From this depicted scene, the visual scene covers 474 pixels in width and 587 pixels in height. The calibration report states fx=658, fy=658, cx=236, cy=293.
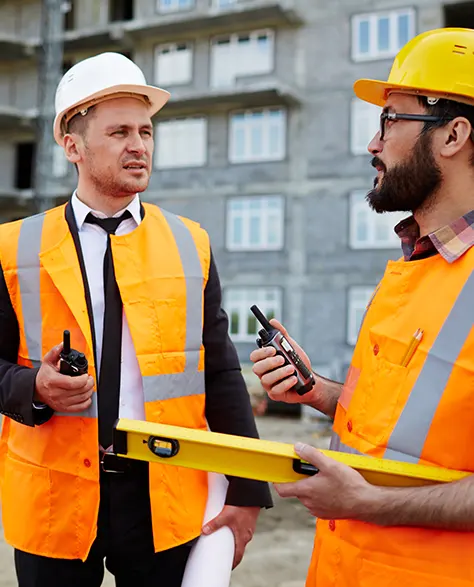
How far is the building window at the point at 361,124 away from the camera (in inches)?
723

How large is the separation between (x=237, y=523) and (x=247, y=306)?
1704cm

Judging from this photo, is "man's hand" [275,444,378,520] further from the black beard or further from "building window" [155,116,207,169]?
"building window" [155,116,207,169]

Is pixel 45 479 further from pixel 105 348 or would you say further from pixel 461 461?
pixel 461 461

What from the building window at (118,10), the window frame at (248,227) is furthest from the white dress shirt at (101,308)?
the building window at (118,10)

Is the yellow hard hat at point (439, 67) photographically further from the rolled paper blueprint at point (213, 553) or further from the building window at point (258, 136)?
the building window at point (258, 136)

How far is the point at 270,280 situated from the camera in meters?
19.2

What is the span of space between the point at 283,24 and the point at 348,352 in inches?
388

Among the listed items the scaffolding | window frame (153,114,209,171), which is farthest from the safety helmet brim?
the scaffolding

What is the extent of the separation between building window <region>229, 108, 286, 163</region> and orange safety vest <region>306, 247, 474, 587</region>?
58.8 ft

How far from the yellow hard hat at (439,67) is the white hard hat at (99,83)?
101cm

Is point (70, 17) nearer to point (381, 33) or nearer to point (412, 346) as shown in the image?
point (381, 33)

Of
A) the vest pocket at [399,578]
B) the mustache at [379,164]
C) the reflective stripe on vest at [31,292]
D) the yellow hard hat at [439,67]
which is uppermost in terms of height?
the yellow hard hat at [439,67]

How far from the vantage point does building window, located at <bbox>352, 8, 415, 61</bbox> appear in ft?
60.2

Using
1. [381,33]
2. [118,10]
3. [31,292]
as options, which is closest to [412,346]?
[31,292]
